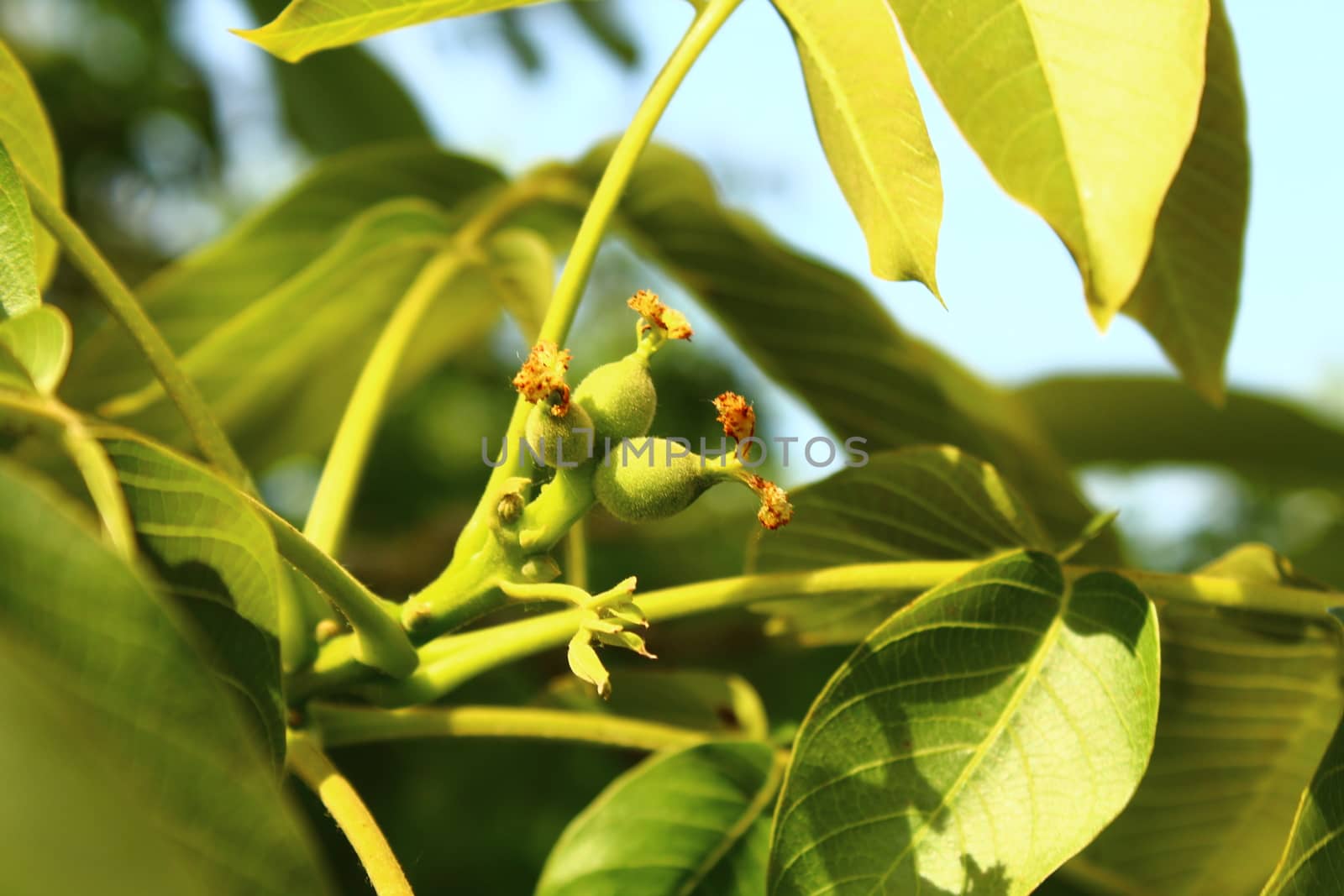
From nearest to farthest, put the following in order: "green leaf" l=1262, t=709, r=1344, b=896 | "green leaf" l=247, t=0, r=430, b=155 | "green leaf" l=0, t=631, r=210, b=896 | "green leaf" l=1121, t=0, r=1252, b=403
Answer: "green leaf" l=0, t=631, r=210, b=896, "green leaf" l=1262, t=709, r=1344, b=896, "green leaf" l=1121, t=0, r=1252, b=403, "green leaf" l=247, t=0, r=430, b=155

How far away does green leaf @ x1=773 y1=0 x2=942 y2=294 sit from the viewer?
80 centimetres

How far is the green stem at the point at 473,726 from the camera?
38.5 inches

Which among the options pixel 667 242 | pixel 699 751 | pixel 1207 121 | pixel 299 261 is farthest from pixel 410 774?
pixel 1207 121

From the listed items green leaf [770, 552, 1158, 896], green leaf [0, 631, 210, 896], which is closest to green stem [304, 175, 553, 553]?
green leaf [770, 552, 1158, 896]

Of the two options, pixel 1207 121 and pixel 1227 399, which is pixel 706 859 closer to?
pixel 1207 121

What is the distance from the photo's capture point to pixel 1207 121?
1.17 meters

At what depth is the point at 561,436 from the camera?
0.83m

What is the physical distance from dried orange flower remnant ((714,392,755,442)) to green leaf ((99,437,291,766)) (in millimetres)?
346

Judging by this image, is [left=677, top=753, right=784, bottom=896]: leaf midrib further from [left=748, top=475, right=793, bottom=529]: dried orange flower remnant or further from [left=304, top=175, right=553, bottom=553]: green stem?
[left=304, top=175, right=553, bottom=553]: green stem

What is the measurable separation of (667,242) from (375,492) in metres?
1.88

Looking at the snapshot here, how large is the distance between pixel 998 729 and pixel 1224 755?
60cm

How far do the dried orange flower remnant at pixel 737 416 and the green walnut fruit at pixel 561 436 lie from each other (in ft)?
0.36

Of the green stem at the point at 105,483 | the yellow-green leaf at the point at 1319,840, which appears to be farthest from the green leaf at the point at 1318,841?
the green stem at the point at 105,483

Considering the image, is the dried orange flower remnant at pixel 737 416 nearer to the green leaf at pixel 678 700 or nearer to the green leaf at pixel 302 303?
the green leaf at pixel 678 700
